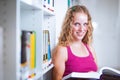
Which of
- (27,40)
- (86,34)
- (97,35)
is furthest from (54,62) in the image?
(97,35)

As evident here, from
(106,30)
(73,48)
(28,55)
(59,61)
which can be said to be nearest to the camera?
(28,55)

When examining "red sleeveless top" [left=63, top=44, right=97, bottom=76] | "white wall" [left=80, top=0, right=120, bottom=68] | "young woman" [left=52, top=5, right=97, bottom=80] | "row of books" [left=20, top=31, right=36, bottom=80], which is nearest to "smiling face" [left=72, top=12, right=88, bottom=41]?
"young woman" [left=52, top=5, right=97, bottom=80]

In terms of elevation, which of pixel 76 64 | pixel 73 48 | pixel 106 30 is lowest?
pixel 76 64

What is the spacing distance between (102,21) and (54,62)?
1.59 meters

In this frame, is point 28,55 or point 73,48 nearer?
point 28,55

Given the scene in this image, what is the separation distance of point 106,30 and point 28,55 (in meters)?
2.22

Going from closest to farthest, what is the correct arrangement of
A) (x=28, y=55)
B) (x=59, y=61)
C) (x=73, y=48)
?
(x=28, y=55), (x=59, y=61), (x=73, y=48)

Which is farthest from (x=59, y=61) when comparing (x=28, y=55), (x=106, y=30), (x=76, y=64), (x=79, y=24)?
(x=106, y=30)

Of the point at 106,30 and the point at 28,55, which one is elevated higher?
the point at 106,30

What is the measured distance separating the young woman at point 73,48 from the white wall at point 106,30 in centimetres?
108

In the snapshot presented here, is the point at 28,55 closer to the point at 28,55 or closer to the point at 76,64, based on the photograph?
the point at 28,55

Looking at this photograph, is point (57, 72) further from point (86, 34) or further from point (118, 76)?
point (118, 76)

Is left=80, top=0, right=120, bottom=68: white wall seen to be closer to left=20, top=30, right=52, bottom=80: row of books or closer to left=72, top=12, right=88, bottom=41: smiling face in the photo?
left=72, top=12, right=88, bottom=41: smiling face

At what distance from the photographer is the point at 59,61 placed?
1.90 meters
